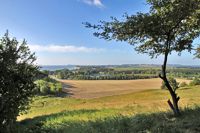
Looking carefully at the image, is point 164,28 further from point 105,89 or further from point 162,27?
point 105,89

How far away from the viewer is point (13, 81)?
59.3 feet

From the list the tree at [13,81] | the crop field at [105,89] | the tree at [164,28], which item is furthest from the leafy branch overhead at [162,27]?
the crop field at [105,89]

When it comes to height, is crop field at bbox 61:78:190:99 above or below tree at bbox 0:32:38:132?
below

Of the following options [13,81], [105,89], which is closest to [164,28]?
[13,81]

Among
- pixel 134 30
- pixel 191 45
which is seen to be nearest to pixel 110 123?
pixel 134 30

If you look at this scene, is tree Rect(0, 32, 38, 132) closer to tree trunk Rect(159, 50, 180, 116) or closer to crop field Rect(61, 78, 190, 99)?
tree trunk Rect(159, 50, 180, 116)

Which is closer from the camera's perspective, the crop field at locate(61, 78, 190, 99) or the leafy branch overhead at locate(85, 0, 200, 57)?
the leafy branch overhead at locate(85, 0, 200, 57)

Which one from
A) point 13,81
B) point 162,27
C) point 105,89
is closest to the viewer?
point 162,27

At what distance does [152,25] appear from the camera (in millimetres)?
12336

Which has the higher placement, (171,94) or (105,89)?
(171,94)

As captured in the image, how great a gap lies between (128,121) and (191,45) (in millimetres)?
4337

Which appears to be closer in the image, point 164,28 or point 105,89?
point 164,28

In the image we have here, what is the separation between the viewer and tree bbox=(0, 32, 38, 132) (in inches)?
682

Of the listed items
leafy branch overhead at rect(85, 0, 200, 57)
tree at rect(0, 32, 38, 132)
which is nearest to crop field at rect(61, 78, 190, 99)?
tree at rect(0, 32, 38, 132)
